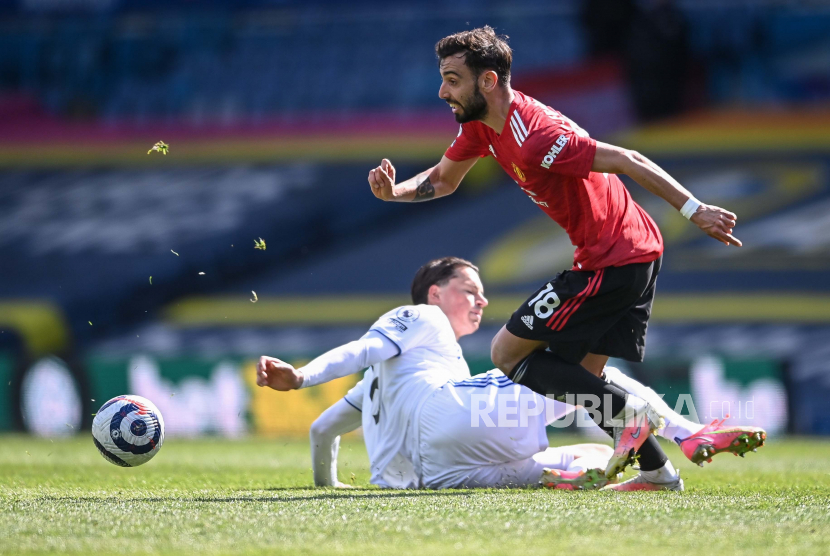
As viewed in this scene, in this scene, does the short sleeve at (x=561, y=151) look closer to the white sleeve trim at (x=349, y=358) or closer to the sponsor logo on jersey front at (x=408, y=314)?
the sponsor logo on jersey front at (x=408, y=314)

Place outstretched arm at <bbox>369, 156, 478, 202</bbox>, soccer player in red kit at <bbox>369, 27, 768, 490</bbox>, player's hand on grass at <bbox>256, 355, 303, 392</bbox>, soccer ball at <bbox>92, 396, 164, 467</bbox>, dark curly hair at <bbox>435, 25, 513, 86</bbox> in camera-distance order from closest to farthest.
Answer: player's hand on grass at <bbox>256, 355, 303, 392</bbox> < soccer player in red kit at <bbox>369, 27, 768, 490</bbox> < dark curly hair at <bbox>435, 25, 513, 86</bbox> < soccer ball at <bbox>92, 396, 164, 467</bbox> < outstretched arm at <bbox>369, 156, 478, 202</bbox>

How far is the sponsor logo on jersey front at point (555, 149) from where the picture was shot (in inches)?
170

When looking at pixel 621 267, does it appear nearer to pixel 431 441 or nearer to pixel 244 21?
pixel 431 441

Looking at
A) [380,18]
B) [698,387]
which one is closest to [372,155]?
[380,18]

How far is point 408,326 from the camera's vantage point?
480 centimetres

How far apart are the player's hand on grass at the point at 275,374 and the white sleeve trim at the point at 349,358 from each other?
0.07 metres

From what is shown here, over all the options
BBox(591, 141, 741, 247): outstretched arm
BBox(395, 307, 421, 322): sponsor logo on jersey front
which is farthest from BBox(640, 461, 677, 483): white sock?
BBox(395, 307, 421, 322): sponsor logo on jersey front

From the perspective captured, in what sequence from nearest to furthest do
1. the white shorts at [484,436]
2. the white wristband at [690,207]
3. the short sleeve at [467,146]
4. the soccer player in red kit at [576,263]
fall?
the white wristband at [690,207], the soccer player in red kit at [576,263], the white shorts at [484,436], the short sleeve at [467,146]

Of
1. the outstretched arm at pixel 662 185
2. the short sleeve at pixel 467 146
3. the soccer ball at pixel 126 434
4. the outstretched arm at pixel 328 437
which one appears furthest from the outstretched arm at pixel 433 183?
the soccer ball at pixel 126 434

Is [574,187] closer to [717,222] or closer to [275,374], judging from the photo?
[717,222]

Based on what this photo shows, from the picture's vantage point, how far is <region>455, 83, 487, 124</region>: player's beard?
459cm

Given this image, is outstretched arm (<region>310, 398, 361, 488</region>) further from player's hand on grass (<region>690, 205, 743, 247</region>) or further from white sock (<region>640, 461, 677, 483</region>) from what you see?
player's hand on grass (<region>690, 205, 743, 247</region>)

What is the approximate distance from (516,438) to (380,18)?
1589cm

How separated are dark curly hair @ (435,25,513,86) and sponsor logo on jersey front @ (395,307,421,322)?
3.84ft
